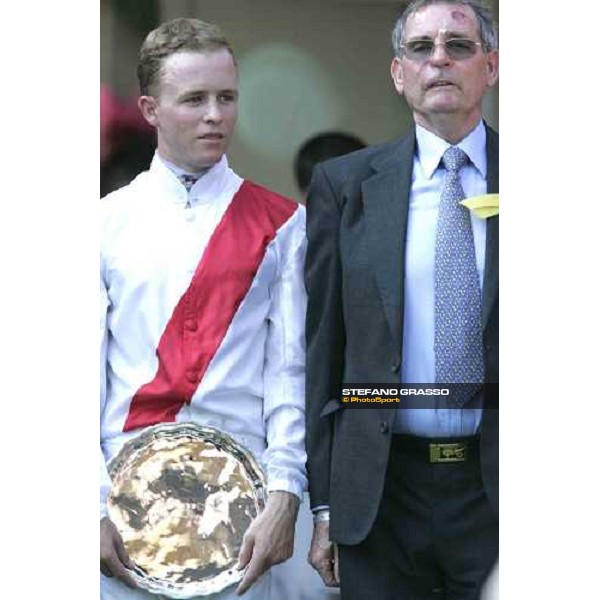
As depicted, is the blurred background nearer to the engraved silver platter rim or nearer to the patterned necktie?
the patterned necktie

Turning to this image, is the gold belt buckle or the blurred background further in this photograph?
the blurred background

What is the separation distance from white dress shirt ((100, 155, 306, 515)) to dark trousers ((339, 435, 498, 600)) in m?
0.28

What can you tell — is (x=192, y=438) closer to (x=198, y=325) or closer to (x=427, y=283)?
(x=198, y=325)

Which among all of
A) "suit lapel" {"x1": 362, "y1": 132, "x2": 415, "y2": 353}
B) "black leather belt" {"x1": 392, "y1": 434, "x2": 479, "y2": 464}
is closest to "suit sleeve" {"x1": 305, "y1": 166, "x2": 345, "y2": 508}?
"suit lapel" {"x1": 362, "y1": 132, "x2": 415, "y2": 353}

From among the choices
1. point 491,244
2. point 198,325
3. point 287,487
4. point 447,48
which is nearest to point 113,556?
point 287,487

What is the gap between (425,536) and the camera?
4254 millimetres

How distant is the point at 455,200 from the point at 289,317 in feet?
1.84

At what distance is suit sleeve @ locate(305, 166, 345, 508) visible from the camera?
4.38 metres

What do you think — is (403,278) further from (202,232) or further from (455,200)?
(202,232)

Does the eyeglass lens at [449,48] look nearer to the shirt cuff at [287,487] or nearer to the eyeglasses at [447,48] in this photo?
the eyeglasses at [447,48]

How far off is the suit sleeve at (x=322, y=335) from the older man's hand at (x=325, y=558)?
0.08 m

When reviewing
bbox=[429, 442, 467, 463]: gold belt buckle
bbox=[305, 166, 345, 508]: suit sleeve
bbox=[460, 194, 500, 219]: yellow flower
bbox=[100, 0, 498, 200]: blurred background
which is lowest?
bbox=[429, 442, 467, 463]: gold belt buckle

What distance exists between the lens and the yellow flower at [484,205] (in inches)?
171
